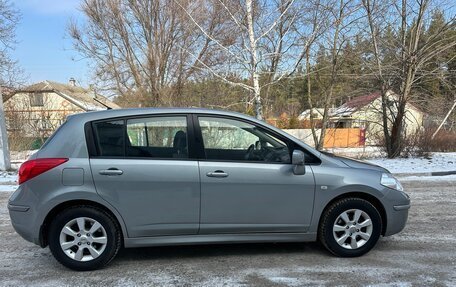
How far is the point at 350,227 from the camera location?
4145mm

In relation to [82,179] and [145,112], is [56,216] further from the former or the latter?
[145,112]

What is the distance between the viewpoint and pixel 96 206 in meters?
3.86

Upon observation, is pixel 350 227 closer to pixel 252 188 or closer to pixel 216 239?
pixel 252 188

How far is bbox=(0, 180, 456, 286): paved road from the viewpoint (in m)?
3.62

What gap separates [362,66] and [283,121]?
1444 cm

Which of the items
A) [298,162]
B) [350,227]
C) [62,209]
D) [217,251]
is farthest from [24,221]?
[350,227]

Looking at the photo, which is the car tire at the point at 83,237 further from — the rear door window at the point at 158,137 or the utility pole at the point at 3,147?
the utility pole at the point at 3,147

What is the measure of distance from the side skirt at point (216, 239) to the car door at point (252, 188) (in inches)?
2.3

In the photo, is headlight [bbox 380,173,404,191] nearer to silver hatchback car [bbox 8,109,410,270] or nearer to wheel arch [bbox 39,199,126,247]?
silver hatchback car [bbox 8,109,410,270]

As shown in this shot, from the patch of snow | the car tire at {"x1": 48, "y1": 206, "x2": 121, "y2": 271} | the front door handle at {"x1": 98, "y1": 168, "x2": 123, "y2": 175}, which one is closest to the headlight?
the front door handle at {"x1": 98, "y1": 168, "x2": 123, "y2": 175}

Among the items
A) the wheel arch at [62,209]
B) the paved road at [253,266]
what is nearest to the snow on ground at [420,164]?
the paved road at [253,266]

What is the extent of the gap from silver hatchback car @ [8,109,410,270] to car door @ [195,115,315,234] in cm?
1

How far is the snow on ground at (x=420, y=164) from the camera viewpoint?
10.8 meters

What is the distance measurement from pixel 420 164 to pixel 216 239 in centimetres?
1026
